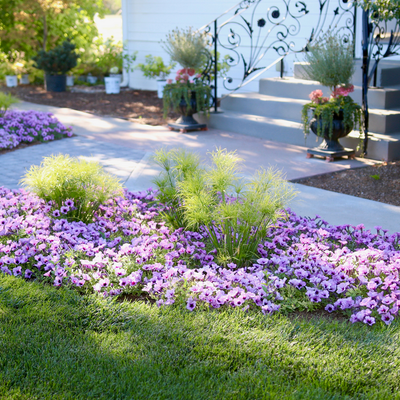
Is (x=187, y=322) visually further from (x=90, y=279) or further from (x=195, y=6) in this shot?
(x=195, y=6)

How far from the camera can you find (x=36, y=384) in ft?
6.89

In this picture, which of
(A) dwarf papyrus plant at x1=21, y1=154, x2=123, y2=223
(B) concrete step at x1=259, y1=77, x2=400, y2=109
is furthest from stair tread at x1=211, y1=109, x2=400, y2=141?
(A) dwarf papyrus plant at x1=21, y1=154, x2=123, y2=223

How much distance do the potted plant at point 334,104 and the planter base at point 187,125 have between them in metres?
2.19

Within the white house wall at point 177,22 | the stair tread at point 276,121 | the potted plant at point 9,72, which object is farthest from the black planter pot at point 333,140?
the potted plant at point 9,72

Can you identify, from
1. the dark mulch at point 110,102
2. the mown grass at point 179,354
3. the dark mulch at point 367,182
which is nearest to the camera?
the mown grass at point 179,354

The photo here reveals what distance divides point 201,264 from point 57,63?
10.6 m

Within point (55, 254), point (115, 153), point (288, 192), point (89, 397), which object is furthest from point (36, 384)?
point (115, 153)

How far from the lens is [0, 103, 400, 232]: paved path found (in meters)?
4.38

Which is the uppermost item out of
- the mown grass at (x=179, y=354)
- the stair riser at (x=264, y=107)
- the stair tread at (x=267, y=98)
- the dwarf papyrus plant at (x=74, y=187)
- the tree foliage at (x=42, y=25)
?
the tree foliage at (x=42, y=25)

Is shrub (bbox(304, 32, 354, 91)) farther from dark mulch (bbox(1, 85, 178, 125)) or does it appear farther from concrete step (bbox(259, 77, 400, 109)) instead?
dark mulch (bbox(1, 85, 178, 125))

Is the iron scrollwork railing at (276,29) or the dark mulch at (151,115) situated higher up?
the iron scrollwork railing at (276,29)

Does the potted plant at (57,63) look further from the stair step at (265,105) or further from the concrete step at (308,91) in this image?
the concrete step at (308,91)

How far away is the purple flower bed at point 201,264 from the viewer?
277 cm

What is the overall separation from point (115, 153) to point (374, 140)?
3.16 meters
